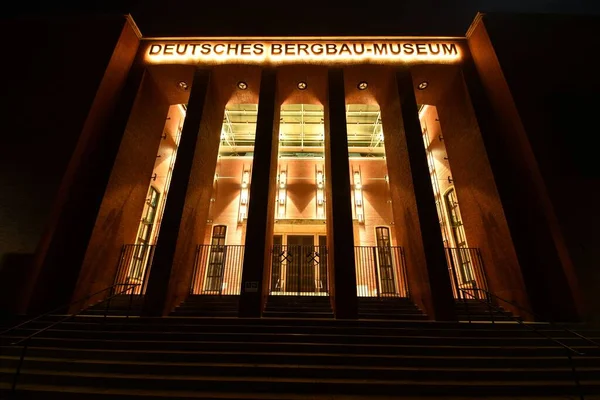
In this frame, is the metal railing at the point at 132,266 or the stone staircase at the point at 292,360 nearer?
the stone staircase at the point at 292,360

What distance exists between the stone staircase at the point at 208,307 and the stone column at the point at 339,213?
8.61ft

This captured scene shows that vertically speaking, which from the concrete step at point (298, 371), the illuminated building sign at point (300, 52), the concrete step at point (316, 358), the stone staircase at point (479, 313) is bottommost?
the concrete step at point (298, 371)

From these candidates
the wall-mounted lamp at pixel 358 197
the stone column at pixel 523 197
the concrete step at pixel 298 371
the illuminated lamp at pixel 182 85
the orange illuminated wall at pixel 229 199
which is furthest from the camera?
the wall-mounted lamp at pixel 358 197

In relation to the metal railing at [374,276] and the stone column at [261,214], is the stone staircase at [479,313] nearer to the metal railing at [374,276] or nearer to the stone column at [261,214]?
the metal railing at [374,276]

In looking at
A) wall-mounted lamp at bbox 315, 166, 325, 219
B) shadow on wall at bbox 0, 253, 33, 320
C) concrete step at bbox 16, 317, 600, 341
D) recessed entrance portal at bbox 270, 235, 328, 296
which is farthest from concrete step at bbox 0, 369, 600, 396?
wall-mounted lamp at bbox 315, 166, 325, 219

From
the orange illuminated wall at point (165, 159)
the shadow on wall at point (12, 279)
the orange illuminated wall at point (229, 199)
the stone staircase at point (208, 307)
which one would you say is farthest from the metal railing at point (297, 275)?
the shadow on wall at point (12, 279)

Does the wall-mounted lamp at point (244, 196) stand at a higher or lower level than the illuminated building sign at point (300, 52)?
lower

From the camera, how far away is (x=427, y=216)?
7312 millimetres

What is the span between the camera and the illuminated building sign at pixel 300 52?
9680mm

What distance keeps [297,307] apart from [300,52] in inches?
343

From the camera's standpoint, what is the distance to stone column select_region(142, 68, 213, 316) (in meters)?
6.48

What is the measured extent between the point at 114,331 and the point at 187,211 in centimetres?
338

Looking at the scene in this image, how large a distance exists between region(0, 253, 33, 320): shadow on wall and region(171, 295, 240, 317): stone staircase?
3303 mm

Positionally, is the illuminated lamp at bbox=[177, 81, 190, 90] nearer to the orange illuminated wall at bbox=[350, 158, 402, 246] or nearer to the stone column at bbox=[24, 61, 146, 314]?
the stone column at bbox=[24, 61, 146, 314]
